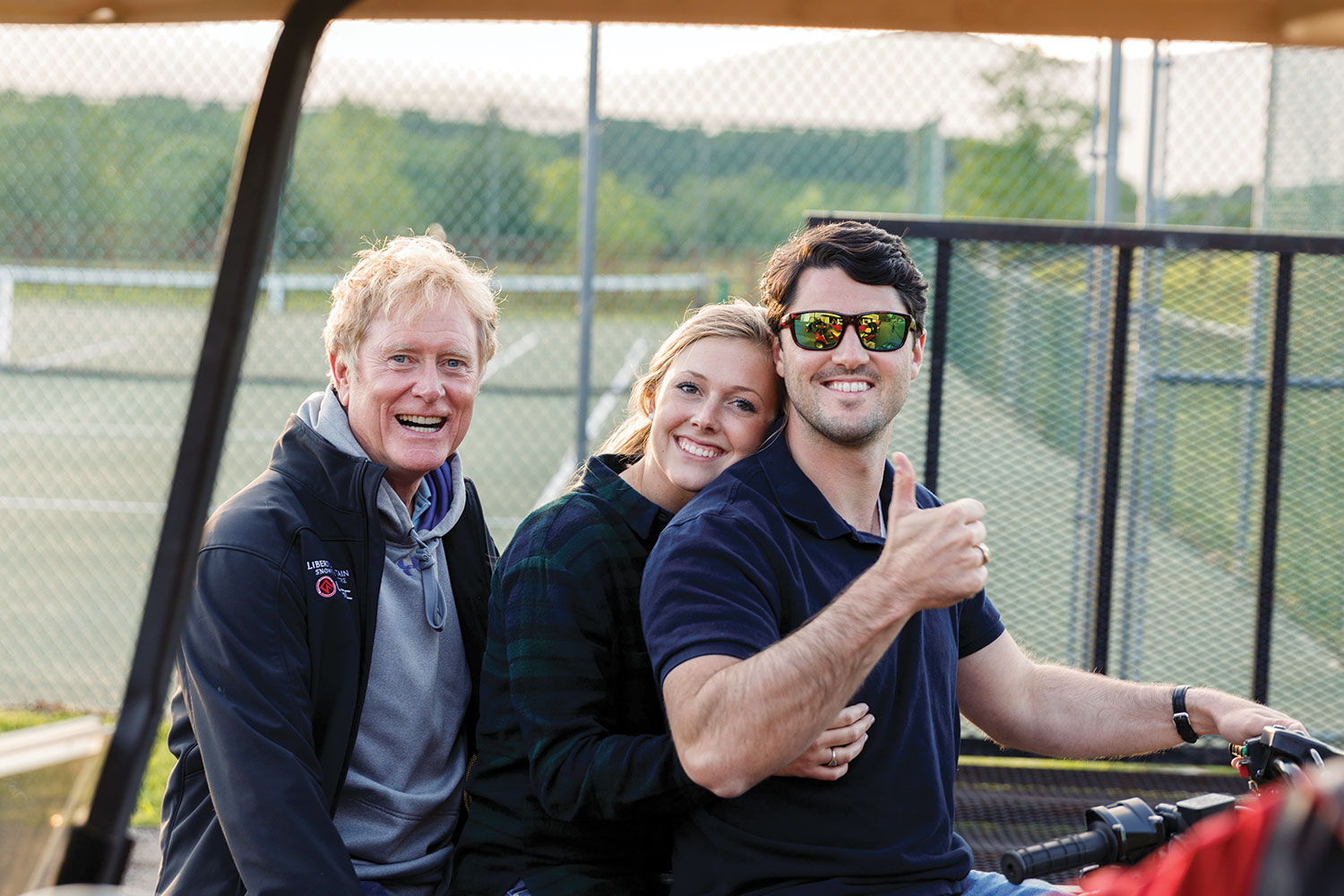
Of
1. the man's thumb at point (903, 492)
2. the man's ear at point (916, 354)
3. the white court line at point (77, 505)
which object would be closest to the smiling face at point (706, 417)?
the man's ear at point (916, 354)

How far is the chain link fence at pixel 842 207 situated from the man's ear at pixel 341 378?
1096 millimetres

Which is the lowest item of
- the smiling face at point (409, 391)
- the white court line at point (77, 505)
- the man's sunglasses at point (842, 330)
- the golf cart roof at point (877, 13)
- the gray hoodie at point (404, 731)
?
the white court line at point (77, 505)

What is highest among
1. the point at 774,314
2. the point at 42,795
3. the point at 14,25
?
the point at 14,25

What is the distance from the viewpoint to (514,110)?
5266 mm

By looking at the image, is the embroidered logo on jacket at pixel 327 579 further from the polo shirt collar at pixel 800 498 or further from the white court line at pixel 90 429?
the white court line at pixel 90 429

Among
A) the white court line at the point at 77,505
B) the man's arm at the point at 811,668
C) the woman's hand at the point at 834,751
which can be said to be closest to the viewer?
the man's arm at the point at 811,668

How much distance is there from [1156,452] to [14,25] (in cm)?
419

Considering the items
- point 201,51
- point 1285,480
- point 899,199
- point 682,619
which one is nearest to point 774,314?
point 682,619

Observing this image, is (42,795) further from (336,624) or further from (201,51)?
(201,51)

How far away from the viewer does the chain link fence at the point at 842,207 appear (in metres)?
3.96

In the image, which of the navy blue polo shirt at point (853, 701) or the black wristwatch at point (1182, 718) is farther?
the black wristwatch at point (1182, 718)

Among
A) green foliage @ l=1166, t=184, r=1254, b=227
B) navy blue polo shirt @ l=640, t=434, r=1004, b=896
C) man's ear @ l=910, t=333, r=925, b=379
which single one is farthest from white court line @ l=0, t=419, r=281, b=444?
navy blue polo shirt @ l=640, t=434, r=1004, b=896

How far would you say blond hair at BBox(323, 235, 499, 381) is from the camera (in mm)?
2393

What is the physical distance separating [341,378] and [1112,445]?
242 cm
